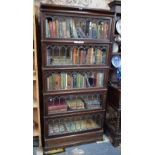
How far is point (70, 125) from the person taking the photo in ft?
7.91

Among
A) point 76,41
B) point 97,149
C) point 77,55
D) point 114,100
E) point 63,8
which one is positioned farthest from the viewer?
point 114,100

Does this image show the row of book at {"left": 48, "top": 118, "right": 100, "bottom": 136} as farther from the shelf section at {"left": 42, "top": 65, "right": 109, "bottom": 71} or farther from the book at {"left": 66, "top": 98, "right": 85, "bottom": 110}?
the shelf section at {"left": 42, "top": 65, "right": 109, "bottom": 71}

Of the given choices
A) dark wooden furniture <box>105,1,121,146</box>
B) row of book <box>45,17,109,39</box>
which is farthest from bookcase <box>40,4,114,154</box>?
dark wooden furniture <box>105,1,121,146</box>

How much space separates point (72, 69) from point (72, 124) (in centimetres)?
83

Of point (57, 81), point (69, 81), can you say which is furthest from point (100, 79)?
point (57, 81)

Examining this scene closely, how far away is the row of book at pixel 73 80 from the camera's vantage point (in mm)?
2080

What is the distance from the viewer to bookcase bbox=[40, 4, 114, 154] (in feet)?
6.43

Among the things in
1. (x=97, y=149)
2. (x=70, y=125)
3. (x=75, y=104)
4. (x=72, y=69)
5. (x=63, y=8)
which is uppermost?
(x=63, y=8)

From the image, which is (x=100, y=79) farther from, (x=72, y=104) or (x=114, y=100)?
(x=72, y=104)
